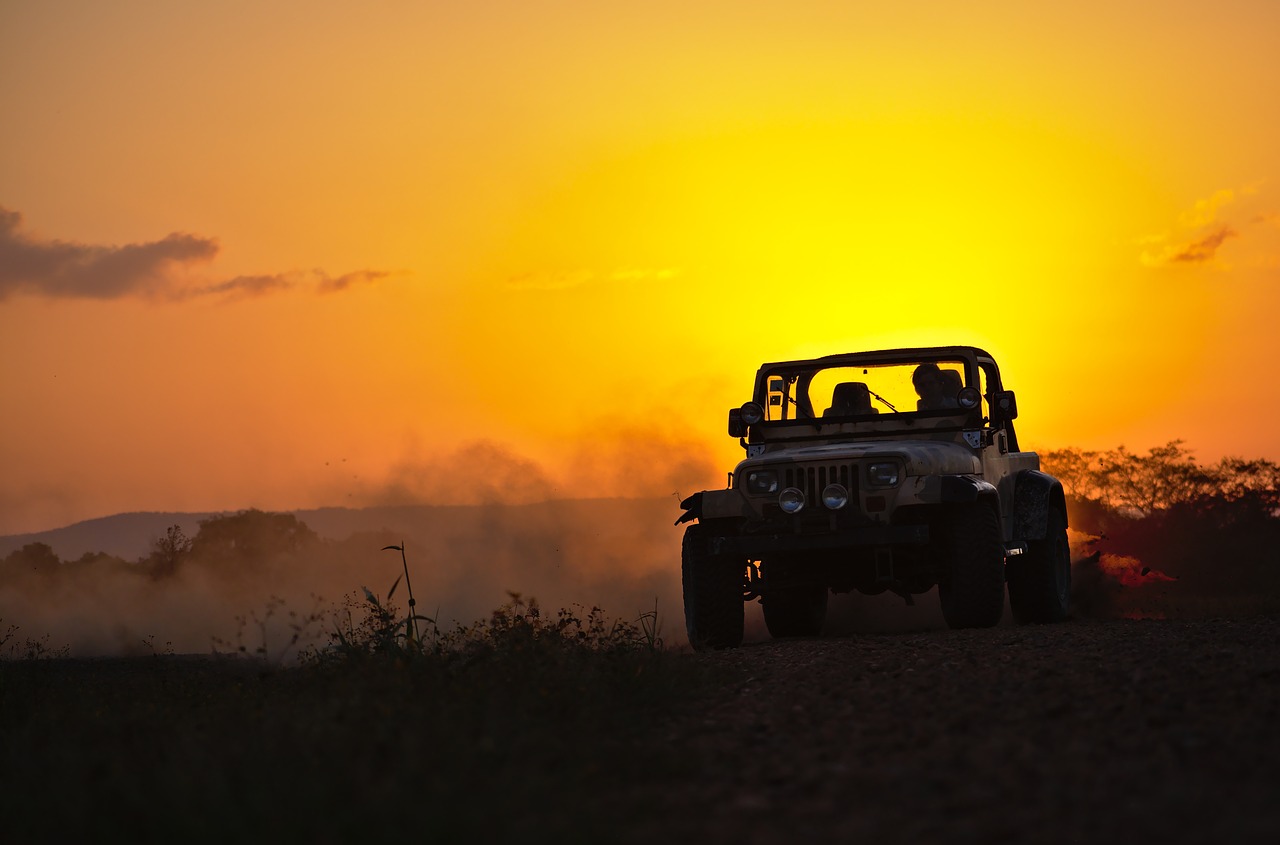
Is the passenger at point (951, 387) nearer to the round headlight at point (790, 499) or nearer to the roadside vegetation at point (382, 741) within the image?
the round headlight at point (790, 499)

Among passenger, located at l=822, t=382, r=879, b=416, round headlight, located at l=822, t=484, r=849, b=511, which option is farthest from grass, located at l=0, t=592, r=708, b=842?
passenger, located at l=822, t=382, r=879, b=416

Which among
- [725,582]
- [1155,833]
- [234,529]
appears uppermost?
[234,529]

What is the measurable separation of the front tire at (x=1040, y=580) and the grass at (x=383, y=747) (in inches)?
202

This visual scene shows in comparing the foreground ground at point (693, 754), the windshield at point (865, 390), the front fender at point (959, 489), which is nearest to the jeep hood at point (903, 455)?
the front fender at point (959, 489)

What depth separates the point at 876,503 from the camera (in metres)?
12.7

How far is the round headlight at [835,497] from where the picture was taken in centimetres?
1264

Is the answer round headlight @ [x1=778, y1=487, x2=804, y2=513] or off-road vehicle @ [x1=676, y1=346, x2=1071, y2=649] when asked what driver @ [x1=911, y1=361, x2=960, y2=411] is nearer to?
A: off-road vehicle @ [x1=676, y1=346, x2=1071, y2=649]

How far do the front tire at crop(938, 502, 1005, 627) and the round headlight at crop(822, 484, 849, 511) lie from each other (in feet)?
3.05

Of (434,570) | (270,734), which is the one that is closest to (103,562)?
(434,570)

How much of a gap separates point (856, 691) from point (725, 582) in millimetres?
4691

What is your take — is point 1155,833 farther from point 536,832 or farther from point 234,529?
point 234,529

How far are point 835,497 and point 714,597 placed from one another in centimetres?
144

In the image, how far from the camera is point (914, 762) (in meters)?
6.12

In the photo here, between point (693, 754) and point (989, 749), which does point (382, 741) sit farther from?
point (989, 749)
